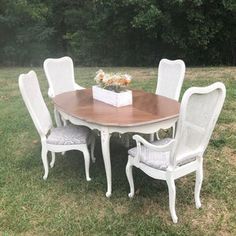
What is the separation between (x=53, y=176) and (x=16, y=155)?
2.86 feet

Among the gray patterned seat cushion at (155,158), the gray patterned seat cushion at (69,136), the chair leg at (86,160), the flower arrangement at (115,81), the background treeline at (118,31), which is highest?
the flower arrangement at (115,81)

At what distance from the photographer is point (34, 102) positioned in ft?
15.0

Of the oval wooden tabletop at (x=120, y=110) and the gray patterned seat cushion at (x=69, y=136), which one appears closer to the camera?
the oval wooden tabletop at (x=120, y=110)

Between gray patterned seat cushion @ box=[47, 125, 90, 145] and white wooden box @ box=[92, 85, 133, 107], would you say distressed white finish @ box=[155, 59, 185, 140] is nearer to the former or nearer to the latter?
white wooden box @ box=[92, 85, 133, 107]

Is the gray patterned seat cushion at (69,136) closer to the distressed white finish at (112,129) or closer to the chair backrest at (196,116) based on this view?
the distressed white finish at (112,129)

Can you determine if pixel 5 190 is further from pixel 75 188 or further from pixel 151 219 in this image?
pixel 151 219

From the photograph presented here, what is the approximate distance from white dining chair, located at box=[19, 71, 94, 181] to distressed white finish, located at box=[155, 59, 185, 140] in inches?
53.9

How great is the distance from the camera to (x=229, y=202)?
4000mm

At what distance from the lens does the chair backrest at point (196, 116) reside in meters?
3.28

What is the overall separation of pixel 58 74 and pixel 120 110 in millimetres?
1918

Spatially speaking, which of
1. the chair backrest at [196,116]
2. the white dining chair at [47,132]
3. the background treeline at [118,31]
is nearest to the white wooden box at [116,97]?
the white dining chair at [47,132]

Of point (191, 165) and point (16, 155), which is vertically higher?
point (191, 165)

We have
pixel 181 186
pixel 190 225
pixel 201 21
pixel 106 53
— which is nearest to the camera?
pixel 190 225

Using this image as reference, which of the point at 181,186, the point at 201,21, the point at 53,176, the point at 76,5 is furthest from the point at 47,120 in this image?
the point at 76,5
